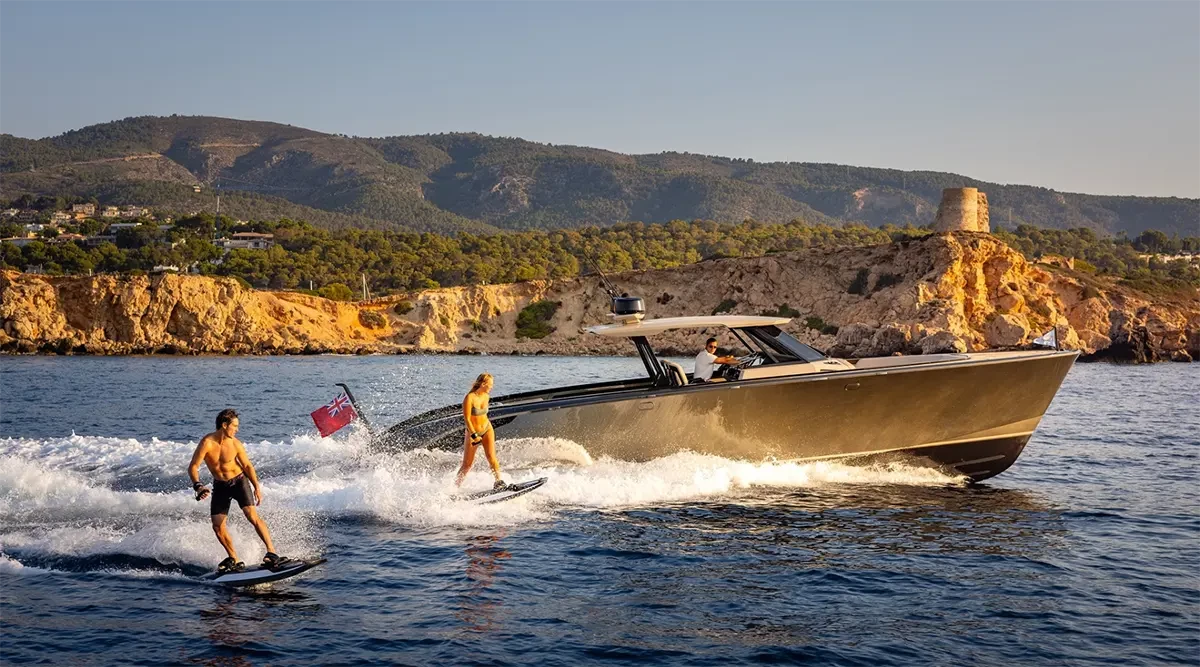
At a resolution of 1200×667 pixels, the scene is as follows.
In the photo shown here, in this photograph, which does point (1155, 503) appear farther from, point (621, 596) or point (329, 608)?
point (329, 608)

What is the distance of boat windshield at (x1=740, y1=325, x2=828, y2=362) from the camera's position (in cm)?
A: 1411

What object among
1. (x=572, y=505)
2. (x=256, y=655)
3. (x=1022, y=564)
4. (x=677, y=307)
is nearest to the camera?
(x=256, y=655)

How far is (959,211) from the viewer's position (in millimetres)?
73688

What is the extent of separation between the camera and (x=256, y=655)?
7680 millimetres

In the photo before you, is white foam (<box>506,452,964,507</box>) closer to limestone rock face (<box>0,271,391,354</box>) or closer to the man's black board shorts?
the man's black board shorts

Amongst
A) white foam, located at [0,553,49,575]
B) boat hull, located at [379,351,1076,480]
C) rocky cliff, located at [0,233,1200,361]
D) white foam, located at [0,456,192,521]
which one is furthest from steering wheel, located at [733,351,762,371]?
rocky cliff, located at [0,233,1200,361]

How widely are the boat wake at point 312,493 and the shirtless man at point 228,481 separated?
558mm

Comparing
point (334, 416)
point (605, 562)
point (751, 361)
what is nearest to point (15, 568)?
point (334, 416)

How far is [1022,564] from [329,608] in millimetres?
6814

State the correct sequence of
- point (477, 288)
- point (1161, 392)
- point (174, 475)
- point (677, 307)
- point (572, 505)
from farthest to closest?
1. point (477, 288)
2. point (677, 307)
3. point (1161, 392)
4. point (174, 475)
5. point (572, 505)

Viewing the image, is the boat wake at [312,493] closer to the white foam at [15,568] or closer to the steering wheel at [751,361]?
the white foam at [15,568]

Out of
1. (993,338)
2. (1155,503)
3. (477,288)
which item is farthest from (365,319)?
(1155,503)

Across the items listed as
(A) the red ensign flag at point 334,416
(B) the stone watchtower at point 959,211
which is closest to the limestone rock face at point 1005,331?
(B) the stone watchtower at point 959,211

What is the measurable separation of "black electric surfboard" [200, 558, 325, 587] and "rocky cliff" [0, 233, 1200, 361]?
46.5 m
